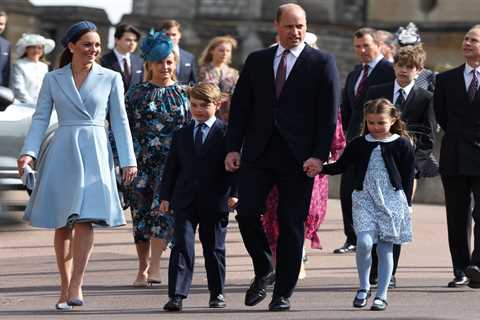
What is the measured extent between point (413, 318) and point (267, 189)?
1.30 m

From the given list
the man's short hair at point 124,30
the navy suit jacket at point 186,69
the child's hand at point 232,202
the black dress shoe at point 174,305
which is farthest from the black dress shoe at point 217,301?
the man's short hair at point 124,30

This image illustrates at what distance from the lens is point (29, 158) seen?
12.0 m

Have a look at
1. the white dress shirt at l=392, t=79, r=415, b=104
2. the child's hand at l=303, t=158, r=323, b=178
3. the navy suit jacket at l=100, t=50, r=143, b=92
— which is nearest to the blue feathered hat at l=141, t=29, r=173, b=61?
the white dress shirt at l=392, t=79, r=415, b=104

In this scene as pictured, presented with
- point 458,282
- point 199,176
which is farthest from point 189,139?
point 458,282

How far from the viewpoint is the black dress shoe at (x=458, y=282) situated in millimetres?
13531

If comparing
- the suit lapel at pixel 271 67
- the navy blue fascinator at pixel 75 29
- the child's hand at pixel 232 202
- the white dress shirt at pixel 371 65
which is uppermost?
the navy blue fascinator at pixel 75 29

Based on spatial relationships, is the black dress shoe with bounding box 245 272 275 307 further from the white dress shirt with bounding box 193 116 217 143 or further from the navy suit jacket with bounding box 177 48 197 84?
the navy suit jacket with bounding box 177 48 197 84

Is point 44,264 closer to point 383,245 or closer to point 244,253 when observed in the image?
point 244,253

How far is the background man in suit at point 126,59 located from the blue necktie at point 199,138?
5.04m

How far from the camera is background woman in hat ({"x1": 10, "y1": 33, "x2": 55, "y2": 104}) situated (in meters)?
19.8

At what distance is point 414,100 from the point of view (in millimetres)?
14297

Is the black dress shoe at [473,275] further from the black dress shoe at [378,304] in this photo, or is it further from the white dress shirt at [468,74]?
the black dress shoe at [378,304]

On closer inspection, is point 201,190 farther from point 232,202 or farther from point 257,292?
point 257,292

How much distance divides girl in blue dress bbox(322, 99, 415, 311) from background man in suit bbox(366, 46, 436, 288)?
1.70m
